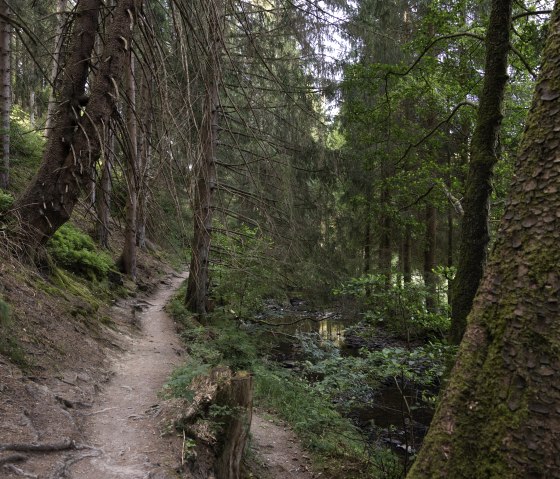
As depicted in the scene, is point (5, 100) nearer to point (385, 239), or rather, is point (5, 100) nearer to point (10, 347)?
point (10, 347)

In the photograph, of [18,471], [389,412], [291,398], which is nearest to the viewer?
[18,471]

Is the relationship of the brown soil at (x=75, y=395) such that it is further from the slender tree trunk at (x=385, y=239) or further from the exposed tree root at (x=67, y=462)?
the slender tree trunk at (x=385, y=239)

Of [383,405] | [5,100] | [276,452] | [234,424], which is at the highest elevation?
[5,100]

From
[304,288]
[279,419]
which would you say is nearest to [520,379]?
[279,419]

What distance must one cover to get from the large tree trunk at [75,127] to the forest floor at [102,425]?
1.57m

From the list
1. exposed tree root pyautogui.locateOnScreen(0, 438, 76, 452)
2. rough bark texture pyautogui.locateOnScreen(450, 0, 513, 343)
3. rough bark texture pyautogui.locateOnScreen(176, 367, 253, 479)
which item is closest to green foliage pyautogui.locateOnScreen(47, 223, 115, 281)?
rough bark texture pyautogui.locateOnScreen(176, 367, 253, 479)

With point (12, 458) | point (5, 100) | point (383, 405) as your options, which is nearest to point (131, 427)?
point (12, 458)

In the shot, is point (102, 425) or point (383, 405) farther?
point (383, 405)

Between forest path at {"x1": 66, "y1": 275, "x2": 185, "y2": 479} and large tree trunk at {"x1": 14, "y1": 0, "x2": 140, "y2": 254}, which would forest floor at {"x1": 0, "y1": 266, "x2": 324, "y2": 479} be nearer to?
forest path at {"x1": 66, "y1": 275, "x2": 185, "y2": 479}

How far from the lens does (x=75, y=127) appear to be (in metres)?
A: 3.64

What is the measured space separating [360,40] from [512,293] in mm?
9642

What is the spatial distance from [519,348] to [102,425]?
4.21m

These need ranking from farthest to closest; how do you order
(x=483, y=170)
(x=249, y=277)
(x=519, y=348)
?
(x=249, y=277)
(x=483, y=170)
(x=519, y=348)

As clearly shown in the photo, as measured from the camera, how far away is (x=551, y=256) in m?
1.52
